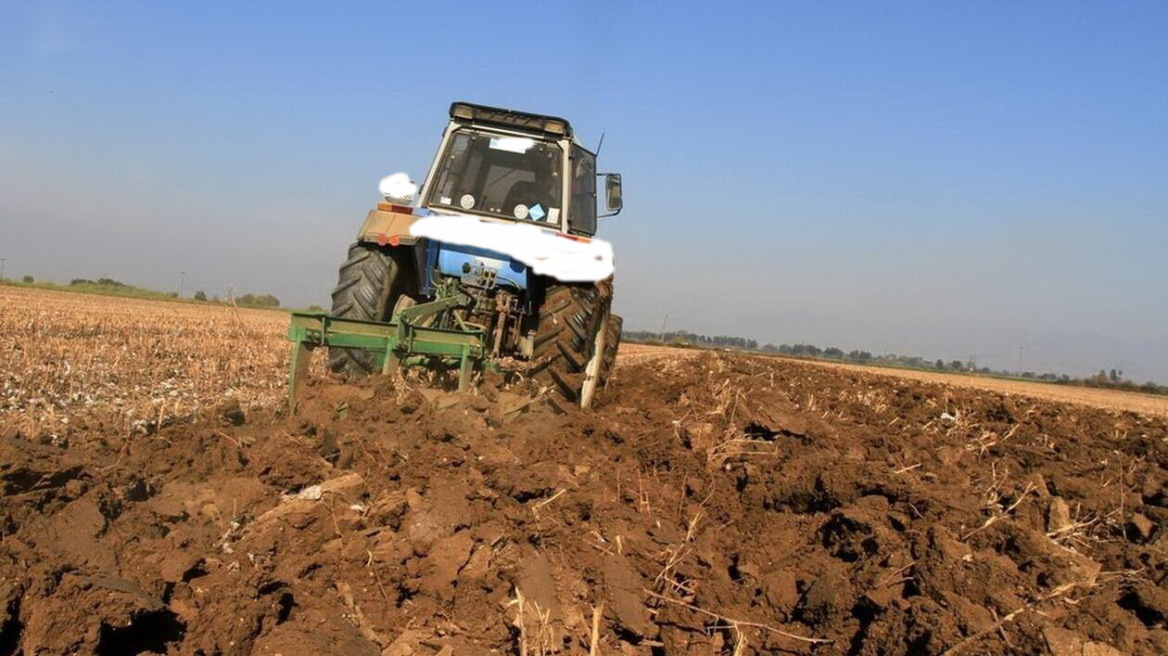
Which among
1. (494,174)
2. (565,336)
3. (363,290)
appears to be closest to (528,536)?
(565,336)

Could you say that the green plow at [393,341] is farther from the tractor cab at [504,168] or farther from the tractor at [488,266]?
the tractor cab at [504,168]

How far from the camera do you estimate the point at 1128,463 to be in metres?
6.67

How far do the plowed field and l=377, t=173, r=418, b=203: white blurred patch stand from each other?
1.64m

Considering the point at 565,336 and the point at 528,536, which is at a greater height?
the point at 565,336

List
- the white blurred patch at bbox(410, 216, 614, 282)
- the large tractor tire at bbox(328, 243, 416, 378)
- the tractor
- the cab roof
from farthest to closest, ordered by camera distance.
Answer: the cab roof → the white blurred patch at bbox(410, 216, 614, 282) → the large tractor tire at bbox(328, 243, 416, 378) → the tractor

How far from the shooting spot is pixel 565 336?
21.7ft

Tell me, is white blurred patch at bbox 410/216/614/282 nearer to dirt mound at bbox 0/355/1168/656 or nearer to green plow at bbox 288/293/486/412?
green plow at bbox 288/293/486/412

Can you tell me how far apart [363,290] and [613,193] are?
7.22ft

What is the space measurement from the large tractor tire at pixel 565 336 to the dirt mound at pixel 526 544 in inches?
37.9

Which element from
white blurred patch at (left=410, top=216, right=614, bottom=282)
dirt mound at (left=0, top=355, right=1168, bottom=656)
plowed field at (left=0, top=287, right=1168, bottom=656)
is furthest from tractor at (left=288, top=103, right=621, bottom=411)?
dirt mound at (left=0, top=355, right=1168, bottom=656)

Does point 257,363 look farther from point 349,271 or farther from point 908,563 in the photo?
point 908,563

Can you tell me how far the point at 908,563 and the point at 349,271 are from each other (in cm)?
471

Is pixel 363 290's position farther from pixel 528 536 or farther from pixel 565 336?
pixel 528 536

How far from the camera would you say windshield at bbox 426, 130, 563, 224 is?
753 centimetres
